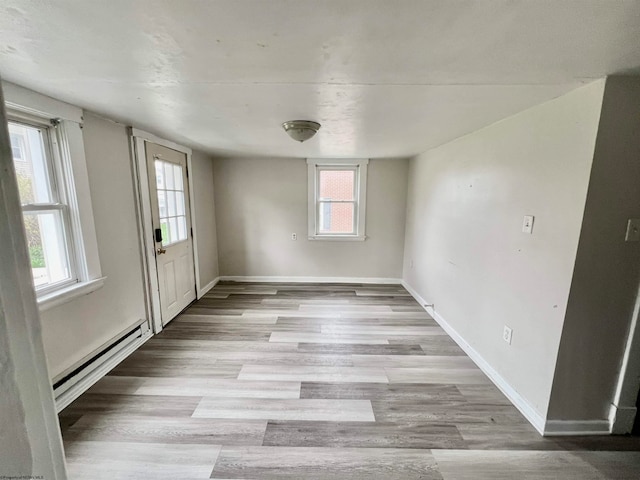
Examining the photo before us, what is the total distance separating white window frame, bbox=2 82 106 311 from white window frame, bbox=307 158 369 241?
2.76 meters

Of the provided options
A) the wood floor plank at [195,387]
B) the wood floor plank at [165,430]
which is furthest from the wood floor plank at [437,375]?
the wood floor plank at [165,430]

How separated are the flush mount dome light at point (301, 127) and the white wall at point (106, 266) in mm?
1486

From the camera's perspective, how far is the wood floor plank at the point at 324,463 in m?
1.41

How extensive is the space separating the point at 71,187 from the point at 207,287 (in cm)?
243

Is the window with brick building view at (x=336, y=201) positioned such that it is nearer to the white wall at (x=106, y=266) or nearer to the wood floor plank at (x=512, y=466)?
the white wall at (x=106, y=266)

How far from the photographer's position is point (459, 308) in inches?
105

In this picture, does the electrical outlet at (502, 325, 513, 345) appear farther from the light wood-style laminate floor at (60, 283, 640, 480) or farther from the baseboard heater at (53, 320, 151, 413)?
the baseboard heater at (53, 320, 151, 413)

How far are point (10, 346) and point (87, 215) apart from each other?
2.09 m

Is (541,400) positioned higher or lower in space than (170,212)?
lower

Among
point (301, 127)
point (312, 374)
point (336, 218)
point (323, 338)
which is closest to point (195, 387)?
point (312, 374)

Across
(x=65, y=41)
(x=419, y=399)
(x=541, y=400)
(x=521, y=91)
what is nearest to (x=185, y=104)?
(x=65, y=41)

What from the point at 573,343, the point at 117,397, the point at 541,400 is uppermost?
the point at 573,343

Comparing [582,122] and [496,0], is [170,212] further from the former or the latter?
[582,122]

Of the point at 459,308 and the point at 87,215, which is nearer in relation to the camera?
the point at 87,215
